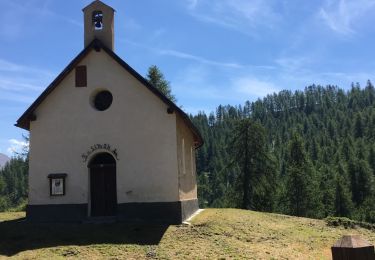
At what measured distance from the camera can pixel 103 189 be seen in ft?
60.7

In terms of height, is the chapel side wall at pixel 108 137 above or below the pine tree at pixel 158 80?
below

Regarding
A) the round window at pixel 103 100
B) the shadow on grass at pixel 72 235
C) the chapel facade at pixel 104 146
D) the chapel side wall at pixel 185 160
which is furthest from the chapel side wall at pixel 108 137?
the shadow on grass at pixel 72 235

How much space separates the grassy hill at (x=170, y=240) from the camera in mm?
13609

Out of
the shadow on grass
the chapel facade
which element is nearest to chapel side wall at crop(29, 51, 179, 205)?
the chapel facade

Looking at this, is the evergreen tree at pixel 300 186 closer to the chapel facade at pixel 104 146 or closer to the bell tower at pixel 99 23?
the chapel facade at pixel 104 146

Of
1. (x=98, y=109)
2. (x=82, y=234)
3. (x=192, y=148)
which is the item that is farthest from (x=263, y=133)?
(x=82, y=234)

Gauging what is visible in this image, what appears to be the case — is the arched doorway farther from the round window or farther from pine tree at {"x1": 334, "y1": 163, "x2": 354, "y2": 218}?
pine tree at {"x1": 334, "y1": 163, "x2": 354, "y2": 218}

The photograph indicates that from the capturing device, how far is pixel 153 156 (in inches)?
703

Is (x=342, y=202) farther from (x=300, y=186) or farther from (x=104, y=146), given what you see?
(x=104, y=146)

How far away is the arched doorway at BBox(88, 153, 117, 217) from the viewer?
1842 cm

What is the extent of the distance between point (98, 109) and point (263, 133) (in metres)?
27.1

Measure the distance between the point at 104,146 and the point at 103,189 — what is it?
187 cm

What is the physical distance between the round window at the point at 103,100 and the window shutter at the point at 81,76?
31.2 inches

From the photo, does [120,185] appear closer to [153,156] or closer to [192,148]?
[153,156]
